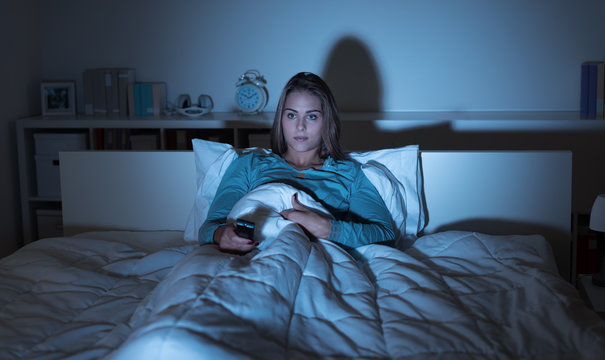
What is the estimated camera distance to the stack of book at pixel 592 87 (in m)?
2.97

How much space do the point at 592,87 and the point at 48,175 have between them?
2716 millimetres

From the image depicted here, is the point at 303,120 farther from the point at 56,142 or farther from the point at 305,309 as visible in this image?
the point at 56,142

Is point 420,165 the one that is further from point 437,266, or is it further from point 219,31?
point 219,31

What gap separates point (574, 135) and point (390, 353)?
2.05 metres

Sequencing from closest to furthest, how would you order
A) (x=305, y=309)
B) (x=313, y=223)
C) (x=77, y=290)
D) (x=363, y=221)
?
1. (x=305, y=309)
2. (x=77, y=290)
3. (x=313, y=223)
4. (x=363, y=221)

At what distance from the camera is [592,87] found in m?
2.98

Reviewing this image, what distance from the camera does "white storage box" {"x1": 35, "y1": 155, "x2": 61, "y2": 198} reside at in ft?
10.5

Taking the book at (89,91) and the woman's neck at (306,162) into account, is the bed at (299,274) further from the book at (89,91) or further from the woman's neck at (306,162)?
the book at (89,91)

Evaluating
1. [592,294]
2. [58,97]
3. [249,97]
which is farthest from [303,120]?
[58,97]

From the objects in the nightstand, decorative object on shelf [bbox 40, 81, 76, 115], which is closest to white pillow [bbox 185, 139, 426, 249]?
the nightstand

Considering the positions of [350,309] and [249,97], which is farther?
[249,97]

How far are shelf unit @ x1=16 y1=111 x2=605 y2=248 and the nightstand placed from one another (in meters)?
1.05

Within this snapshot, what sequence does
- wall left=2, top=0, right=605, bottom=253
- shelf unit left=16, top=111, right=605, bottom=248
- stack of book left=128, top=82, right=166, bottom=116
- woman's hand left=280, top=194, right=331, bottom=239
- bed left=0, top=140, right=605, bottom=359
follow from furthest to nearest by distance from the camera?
stack of book left=128, top=82, right=166, bottom=116 < wall left=2, top=0, right=605, bottom=253 < shelf unit left=16, top=111, right=605, bottom=248 < woman's hand left=280, top=194, right=331, bottom=239 < bed left=0, top=140, right=605, bottom=359

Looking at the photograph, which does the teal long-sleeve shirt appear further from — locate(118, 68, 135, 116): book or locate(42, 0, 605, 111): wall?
locate(118, 68, 135, 116): book
